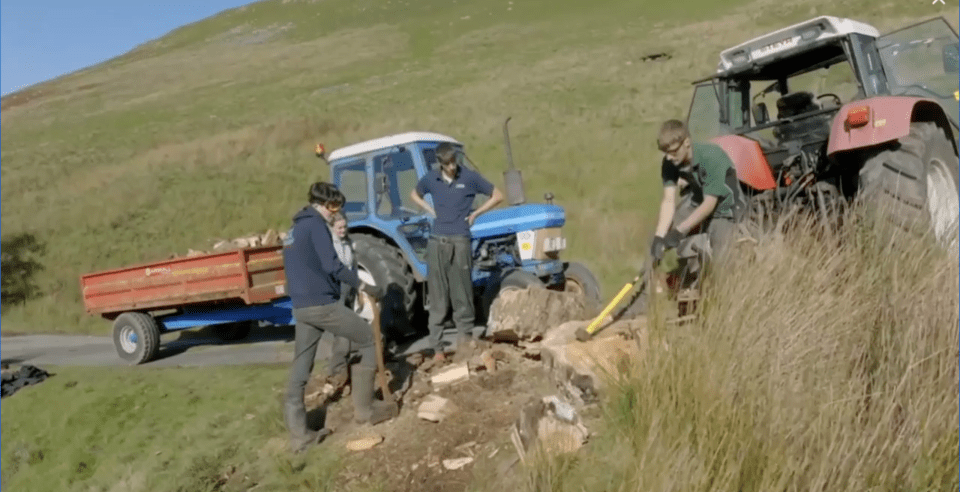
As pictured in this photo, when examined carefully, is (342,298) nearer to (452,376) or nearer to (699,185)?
(452,376)

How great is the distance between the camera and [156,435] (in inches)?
256

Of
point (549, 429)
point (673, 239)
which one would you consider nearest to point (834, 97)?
point (673, 239)

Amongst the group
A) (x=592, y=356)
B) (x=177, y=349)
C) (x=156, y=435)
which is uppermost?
(x=592, y=356)

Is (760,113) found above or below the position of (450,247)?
above

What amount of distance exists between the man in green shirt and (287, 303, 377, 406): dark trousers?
2.17 metres

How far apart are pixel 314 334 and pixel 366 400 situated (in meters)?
0.60

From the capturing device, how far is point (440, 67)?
41.7 metres

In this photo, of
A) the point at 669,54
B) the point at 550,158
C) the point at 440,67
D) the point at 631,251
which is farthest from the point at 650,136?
the point at 440,67

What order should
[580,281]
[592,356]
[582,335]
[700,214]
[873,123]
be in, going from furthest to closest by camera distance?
[580,281]
[873,123]
[582,335]
[700,214]
[592,356]

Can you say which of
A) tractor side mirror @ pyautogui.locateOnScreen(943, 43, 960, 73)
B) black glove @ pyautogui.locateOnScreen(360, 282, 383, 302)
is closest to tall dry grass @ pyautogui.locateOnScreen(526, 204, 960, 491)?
black glove @ pyautogui.locateOnScreen(360, 282, 383, 302)

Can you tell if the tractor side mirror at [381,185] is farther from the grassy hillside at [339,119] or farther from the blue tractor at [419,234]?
the grassy hillside at [339,119]

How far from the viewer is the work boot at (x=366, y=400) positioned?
5668 mm

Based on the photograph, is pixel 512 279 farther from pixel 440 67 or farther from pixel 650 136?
pixel 440 67

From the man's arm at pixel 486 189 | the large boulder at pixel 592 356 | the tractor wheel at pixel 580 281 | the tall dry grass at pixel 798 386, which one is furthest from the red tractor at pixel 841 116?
the man's arm at pixel 486 189
